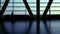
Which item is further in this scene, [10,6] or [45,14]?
[10,6]

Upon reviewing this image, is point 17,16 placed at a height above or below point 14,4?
below

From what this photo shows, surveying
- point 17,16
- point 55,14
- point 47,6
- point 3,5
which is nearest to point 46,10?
point 47,6

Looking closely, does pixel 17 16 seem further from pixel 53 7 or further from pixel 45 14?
pixel 53 7

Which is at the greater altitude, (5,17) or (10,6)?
(10,6)

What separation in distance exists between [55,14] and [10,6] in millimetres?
5099

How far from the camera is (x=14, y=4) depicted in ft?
56.9

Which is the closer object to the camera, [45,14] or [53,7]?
[45,14]

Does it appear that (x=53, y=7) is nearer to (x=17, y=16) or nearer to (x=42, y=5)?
(x=42, y=5)

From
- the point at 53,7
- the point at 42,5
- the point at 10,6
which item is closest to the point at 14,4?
the point at 10,6

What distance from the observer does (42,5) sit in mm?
17375

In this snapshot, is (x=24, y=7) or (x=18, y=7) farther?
(x=18, y=7)

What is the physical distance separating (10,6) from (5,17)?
4.69ft

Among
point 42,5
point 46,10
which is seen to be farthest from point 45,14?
point 42,5

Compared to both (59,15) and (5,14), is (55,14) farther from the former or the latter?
(5,14)
